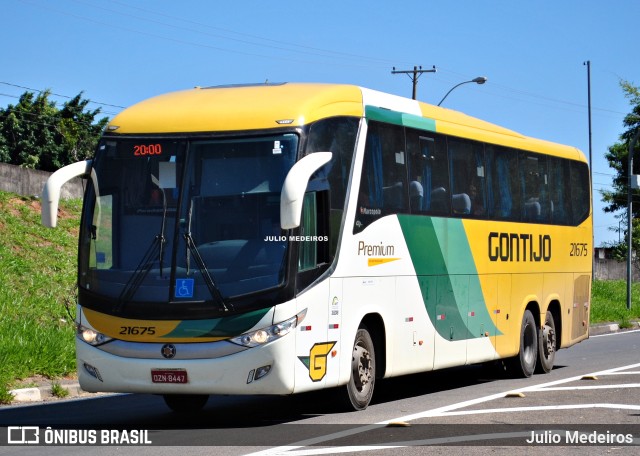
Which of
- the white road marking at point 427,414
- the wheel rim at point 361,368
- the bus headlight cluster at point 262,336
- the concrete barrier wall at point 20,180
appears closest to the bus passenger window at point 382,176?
the wheel rim at point 361,368

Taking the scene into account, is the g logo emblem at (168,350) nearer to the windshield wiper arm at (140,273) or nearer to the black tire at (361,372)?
the windshield wiper arm at (140,273)

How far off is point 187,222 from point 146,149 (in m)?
1.03

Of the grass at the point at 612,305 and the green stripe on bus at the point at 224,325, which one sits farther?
the grass at the point at 612,305

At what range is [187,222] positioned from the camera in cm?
1185

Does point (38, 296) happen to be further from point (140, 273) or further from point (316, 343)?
point (316, 343)

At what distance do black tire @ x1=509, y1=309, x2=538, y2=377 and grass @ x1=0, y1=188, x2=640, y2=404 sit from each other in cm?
674

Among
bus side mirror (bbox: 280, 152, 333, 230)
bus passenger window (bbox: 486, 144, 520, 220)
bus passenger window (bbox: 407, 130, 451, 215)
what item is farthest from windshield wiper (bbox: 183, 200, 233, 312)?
bus passenger window (bbox: 486, 144, 520, 220)

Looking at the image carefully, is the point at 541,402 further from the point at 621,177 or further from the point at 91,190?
the point at 621,177

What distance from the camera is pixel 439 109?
1633 centimetres

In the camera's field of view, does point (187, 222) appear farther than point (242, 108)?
No

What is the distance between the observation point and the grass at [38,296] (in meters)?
16.2

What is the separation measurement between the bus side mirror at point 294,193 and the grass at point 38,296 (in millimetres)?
5218

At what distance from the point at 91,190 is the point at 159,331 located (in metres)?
1.82

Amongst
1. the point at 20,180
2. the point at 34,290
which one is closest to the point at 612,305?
the point at 20,180
